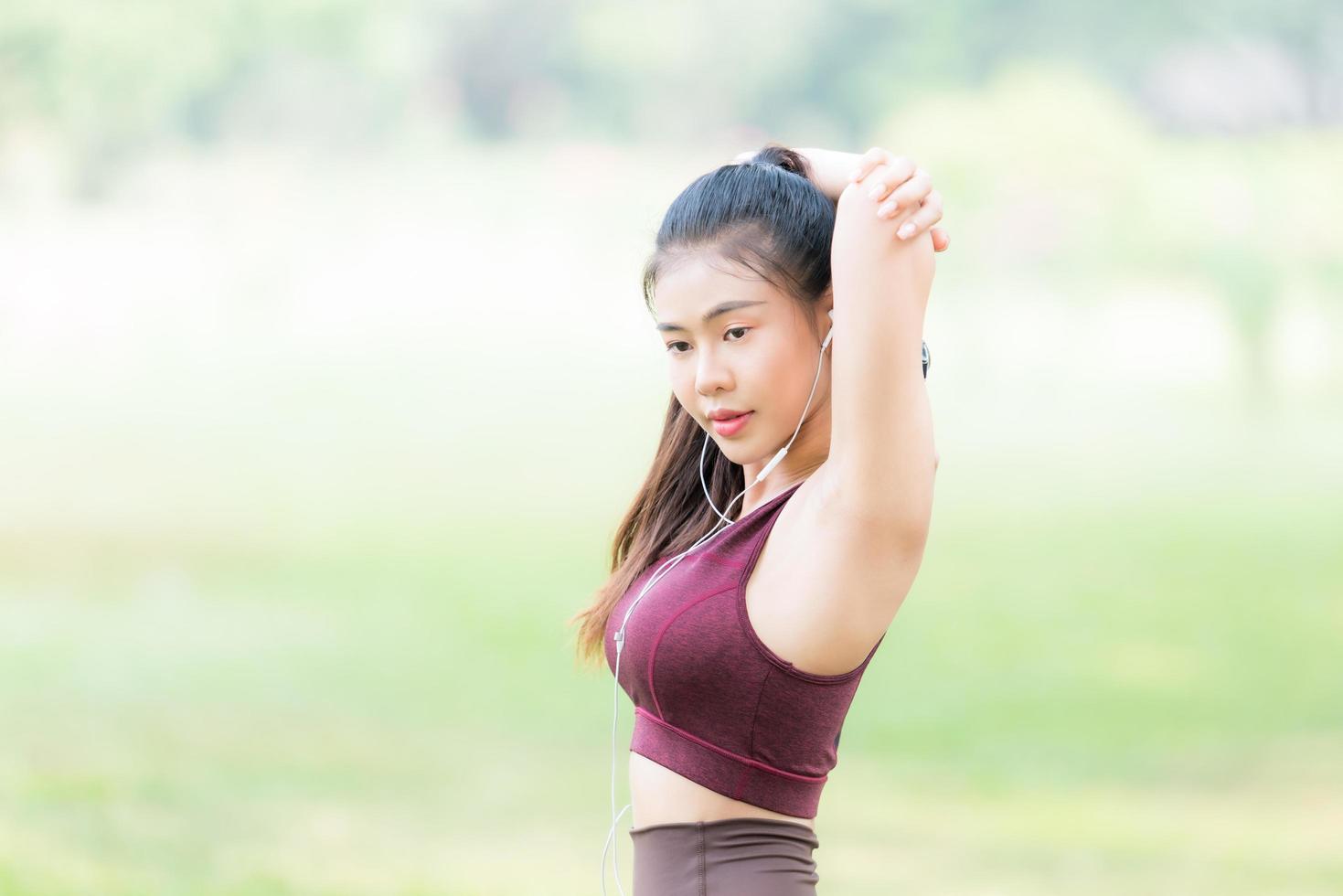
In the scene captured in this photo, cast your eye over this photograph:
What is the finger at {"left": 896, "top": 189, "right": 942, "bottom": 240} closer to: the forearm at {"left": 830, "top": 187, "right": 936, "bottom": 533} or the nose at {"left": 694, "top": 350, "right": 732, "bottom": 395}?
the forearm at {"left": 830, "top": 187, "right": 936, "bottom": 533}

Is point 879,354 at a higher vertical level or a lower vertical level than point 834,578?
higher

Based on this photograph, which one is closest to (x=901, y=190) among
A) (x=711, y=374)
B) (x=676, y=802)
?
(x=711, y=374)

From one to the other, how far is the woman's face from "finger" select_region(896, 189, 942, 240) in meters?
0.18

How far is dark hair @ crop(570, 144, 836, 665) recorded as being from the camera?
1402mm

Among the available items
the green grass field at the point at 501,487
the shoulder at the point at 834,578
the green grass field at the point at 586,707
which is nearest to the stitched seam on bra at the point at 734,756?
the shoulder at the point at 834,578

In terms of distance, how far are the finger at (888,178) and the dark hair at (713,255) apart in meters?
0.17

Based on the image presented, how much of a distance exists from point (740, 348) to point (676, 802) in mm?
406

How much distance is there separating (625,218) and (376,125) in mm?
1327

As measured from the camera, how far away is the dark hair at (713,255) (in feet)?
4.60

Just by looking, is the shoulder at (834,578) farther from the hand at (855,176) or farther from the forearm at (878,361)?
the hand at (855,176)

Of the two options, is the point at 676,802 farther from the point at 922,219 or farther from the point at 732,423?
the point at 922,219

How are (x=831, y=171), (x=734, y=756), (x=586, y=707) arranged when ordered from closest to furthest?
1. (x=734, y=756)
2. (x=831, y=171)
3. (x=586, y=707)

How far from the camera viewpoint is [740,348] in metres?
1.38

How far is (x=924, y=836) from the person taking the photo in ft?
18.2
